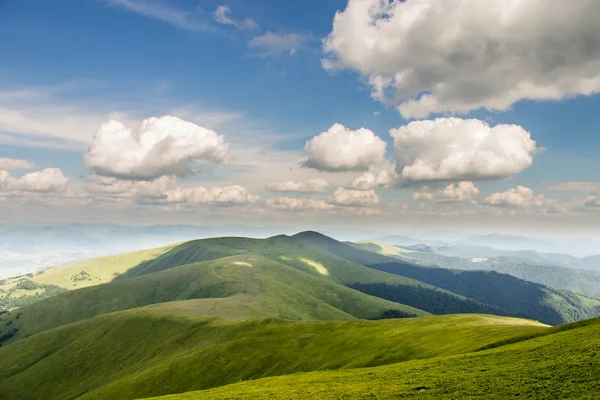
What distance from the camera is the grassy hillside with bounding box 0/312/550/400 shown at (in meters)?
81.8

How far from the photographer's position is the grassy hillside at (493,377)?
3655 centimetres

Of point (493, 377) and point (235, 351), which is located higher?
point (493, 377)

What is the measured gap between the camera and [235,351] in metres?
124

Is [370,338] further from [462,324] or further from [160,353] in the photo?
[160,353]

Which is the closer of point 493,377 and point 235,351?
point 493,377

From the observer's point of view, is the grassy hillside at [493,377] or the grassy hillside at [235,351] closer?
the grassy hillside at [493,377]

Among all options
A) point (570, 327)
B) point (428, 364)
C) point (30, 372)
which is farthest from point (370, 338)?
point (30, 372)

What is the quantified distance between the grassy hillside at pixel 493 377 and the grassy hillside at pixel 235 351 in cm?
1574

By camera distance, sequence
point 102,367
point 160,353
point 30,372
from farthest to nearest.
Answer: point 30,372, point 102,367, point 160,353

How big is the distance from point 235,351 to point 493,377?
98.3 meters

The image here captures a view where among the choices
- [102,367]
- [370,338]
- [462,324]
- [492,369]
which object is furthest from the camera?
[102,367]

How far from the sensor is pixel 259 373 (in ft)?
348

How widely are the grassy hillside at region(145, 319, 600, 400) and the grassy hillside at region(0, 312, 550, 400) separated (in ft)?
51.6

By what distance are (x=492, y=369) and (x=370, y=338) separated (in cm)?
5753
